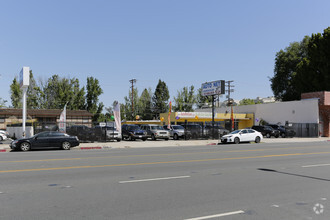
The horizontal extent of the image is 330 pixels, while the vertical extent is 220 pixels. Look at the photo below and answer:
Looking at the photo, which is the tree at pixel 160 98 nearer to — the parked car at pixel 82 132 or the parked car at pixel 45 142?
the parked car at pixel 82 132

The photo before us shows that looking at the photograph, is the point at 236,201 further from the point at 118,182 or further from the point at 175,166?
the point at 175,166

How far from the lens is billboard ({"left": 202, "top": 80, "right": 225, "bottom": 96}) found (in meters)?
39.6

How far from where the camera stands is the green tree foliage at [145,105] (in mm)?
78750

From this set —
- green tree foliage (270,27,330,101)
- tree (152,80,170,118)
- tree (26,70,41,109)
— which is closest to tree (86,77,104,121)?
tree (26,70,41,109)

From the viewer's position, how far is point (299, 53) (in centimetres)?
→ 6831

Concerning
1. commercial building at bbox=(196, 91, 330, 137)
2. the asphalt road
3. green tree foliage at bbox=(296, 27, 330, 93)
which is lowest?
the asphalt road

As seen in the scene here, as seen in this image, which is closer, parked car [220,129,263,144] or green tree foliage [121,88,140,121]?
parked car [220,129,263,144]

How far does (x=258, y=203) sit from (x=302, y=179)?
362 centimetres

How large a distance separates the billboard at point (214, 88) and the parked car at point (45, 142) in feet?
73.5

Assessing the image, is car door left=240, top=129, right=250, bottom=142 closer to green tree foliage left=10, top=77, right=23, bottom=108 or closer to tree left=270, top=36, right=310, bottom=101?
tree left=270, top=36, right=310, bottom=101

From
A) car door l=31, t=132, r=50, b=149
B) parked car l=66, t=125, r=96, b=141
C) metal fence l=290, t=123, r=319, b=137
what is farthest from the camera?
metal fence l=290, t=123, r=319, b=137

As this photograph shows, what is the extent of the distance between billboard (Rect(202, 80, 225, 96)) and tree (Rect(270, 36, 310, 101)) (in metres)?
32.4

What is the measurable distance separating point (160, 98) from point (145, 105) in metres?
4.41

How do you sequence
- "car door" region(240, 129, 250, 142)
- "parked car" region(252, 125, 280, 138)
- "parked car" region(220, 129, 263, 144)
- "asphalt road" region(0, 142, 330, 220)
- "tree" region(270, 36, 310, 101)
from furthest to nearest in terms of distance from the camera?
"tree" region(270, 36, 310, 101), "parked car" region(252, 125, 280, 138), "car door" region(240, 129, 250, 142), "parked car" region(220, 129, 263, 144), "asphalt road" region(0, 142, 330, 220)
